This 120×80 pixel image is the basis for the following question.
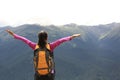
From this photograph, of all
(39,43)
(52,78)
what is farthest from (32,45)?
(52,78)

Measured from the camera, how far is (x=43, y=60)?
1366 cm

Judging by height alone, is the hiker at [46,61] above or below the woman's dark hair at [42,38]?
below

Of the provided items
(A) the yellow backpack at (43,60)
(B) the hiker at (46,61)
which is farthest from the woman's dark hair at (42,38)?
(A) the yellow backpack at (43,60)

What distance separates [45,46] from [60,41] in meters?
0.84

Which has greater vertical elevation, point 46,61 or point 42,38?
point 42,38

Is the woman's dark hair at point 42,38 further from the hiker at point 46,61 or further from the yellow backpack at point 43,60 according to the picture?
the yellow backpack at point 43,60

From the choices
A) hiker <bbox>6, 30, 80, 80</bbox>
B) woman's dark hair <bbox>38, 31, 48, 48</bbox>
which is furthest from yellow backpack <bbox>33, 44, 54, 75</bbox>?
woman's dark hair <bbox>38, 31, 48, 48</bbox>

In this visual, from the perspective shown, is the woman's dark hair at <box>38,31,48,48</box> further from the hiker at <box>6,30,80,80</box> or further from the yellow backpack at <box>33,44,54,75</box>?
the yellow backpack at <box>33,44,54,75</box>

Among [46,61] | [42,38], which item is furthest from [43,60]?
[42,38]

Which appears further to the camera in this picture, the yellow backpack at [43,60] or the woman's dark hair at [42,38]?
the woman's dark hair at [42,38]

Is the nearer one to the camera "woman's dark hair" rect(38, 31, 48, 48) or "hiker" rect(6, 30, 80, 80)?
"hiker" rect(6, 30, 80, 80)

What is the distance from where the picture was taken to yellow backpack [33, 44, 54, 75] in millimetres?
13516

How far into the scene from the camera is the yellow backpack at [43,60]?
13.5 metres

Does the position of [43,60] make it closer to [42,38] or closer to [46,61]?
[46,61]
